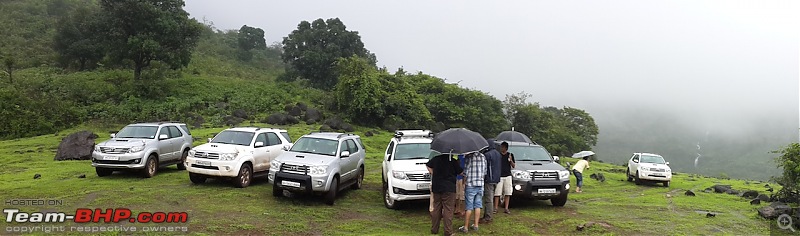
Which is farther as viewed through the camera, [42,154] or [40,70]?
[40,70]

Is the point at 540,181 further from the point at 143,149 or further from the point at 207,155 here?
the point at 143,149

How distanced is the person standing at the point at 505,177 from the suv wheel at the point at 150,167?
9939 mm

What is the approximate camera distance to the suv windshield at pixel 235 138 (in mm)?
13195

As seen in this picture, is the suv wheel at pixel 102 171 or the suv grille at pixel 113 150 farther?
the suv wheel at pixel 102 171

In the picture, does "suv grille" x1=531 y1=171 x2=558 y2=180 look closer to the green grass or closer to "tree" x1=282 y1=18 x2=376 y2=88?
the green grass

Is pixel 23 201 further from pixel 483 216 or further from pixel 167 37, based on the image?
pixel 167 37

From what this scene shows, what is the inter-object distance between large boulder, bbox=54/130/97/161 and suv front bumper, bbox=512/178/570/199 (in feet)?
56.5

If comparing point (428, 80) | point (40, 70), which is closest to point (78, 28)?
point (40, 70)

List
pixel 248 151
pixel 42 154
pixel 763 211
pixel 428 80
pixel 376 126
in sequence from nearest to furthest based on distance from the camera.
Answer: pixel 763 211, pixel 248 151, pixel 42 154, pixel 376 126, pixel 428 80

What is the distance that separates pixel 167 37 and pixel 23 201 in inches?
1117

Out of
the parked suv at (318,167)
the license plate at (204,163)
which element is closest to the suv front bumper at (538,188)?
the parked suv at (318,167)

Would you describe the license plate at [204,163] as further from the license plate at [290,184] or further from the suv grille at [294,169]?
the license plate at [290,184]

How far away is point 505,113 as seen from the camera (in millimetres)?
51812

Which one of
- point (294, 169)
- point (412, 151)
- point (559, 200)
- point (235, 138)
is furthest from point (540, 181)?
point (235, 138)
